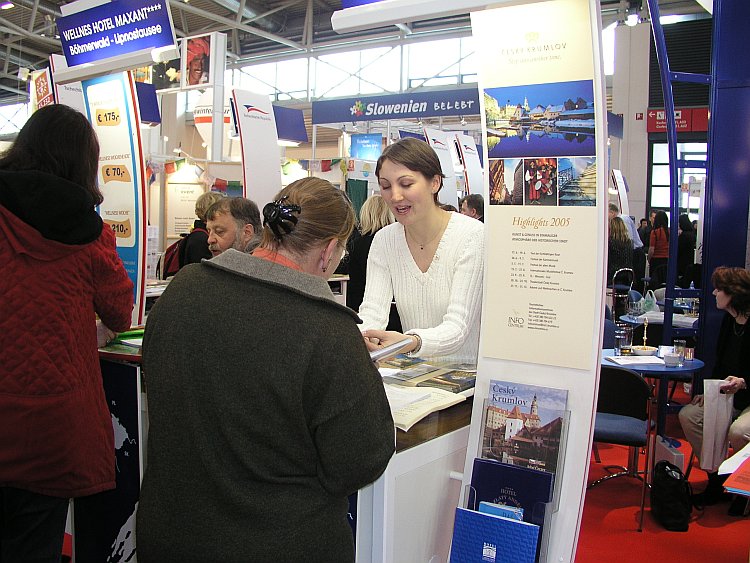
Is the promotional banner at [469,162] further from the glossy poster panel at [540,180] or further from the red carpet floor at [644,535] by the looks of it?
the glossy poster panel at [540,180]

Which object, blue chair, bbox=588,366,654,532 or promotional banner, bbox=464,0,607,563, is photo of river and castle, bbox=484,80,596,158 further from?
blue chair, bbox=588,366,654,532

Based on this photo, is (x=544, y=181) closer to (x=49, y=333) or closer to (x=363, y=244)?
(x=49, y=333)

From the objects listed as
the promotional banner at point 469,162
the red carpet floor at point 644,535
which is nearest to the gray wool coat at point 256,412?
the red carpet floor at point 644,535

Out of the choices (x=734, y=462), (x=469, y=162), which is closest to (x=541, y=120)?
(x=734, y=462)

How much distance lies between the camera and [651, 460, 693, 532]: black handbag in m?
3.79

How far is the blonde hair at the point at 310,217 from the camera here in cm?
138

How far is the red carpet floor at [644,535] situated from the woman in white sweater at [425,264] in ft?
5.50

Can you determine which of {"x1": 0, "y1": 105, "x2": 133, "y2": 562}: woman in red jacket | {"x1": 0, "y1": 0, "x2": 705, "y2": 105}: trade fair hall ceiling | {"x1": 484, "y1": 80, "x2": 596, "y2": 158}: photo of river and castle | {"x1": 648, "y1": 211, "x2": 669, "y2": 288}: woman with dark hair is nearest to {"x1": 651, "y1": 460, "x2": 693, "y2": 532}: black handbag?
{"x1": 484, "y1": 80, "x2": 596, "y2": 158}: photo of river and castle

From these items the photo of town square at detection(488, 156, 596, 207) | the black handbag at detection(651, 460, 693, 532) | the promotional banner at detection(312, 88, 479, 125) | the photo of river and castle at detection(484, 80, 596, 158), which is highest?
the promotional banner at detection(312, 88, 479, 125)

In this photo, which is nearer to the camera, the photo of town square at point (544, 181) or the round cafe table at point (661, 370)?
the photo of town square at point (544, 181)

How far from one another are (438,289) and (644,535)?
2.15m

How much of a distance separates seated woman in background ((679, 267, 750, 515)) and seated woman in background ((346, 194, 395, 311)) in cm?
225

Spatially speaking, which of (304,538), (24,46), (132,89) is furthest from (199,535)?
(24,46)

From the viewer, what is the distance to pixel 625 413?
13.9 feet
